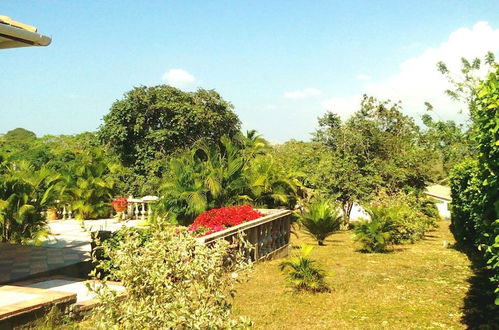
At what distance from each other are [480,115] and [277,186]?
32.5 ft

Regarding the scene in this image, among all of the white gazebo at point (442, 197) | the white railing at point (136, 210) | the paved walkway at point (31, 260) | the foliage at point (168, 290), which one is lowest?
the white gazebo at point (442, 197)

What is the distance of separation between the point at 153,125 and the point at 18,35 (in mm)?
20233

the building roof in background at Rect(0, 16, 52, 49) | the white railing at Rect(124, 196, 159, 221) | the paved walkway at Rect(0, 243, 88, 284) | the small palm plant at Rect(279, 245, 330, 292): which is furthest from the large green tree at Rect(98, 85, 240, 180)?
the building roof in background at Rect(0, 16, 52, 49)

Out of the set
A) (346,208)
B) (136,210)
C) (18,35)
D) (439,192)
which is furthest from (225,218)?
(439,192)

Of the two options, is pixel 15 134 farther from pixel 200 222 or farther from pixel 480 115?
pixel 480 115

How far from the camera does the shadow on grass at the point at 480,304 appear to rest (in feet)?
21.7

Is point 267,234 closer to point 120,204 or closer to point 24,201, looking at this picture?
point 24,201

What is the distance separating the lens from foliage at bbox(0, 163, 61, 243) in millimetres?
Answer: 9914

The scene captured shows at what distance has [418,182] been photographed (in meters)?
25.5

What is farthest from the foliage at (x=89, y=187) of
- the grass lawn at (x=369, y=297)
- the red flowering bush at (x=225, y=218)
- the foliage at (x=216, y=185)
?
the grass lawn at (x=369, y=297)

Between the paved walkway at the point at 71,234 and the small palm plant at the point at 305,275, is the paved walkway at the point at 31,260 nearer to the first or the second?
the paved walkway at the point at 71,234

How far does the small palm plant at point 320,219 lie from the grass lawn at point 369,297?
9.91 feet

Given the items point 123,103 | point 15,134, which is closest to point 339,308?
point 123,103

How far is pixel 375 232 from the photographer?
45.6 feet
